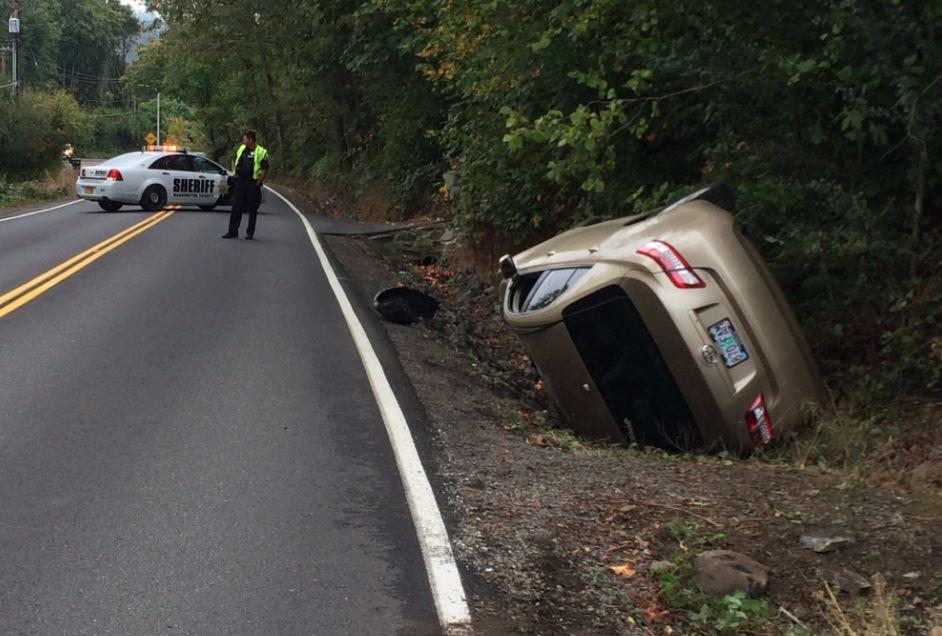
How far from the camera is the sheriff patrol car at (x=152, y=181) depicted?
2381 centimetres

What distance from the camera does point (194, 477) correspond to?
222 inches

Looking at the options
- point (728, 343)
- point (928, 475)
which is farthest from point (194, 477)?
point (928, 475)

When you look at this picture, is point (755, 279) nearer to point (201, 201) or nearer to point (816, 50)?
point (816, 50)

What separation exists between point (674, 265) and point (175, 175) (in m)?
20.1

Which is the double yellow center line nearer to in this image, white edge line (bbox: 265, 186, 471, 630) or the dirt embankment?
white edge line (bbox: 265, 186, 471, 630)

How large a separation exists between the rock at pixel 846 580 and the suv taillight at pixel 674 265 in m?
2.50

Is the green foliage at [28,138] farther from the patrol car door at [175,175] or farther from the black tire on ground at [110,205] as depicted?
the patrol car door at [175,175]

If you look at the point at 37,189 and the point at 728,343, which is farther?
the point at 37,189

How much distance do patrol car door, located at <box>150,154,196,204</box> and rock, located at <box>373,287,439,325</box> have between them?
47.6ft

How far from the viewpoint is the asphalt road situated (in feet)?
13.6

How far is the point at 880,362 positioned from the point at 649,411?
218 centimetres

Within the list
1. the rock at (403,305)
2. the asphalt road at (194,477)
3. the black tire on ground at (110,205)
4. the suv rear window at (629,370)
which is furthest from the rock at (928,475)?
the black tire on ground at (110,205)

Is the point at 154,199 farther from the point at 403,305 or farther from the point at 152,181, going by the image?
the point at 403,305

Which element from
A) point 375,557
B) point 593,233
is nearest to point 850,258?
point 593,233
